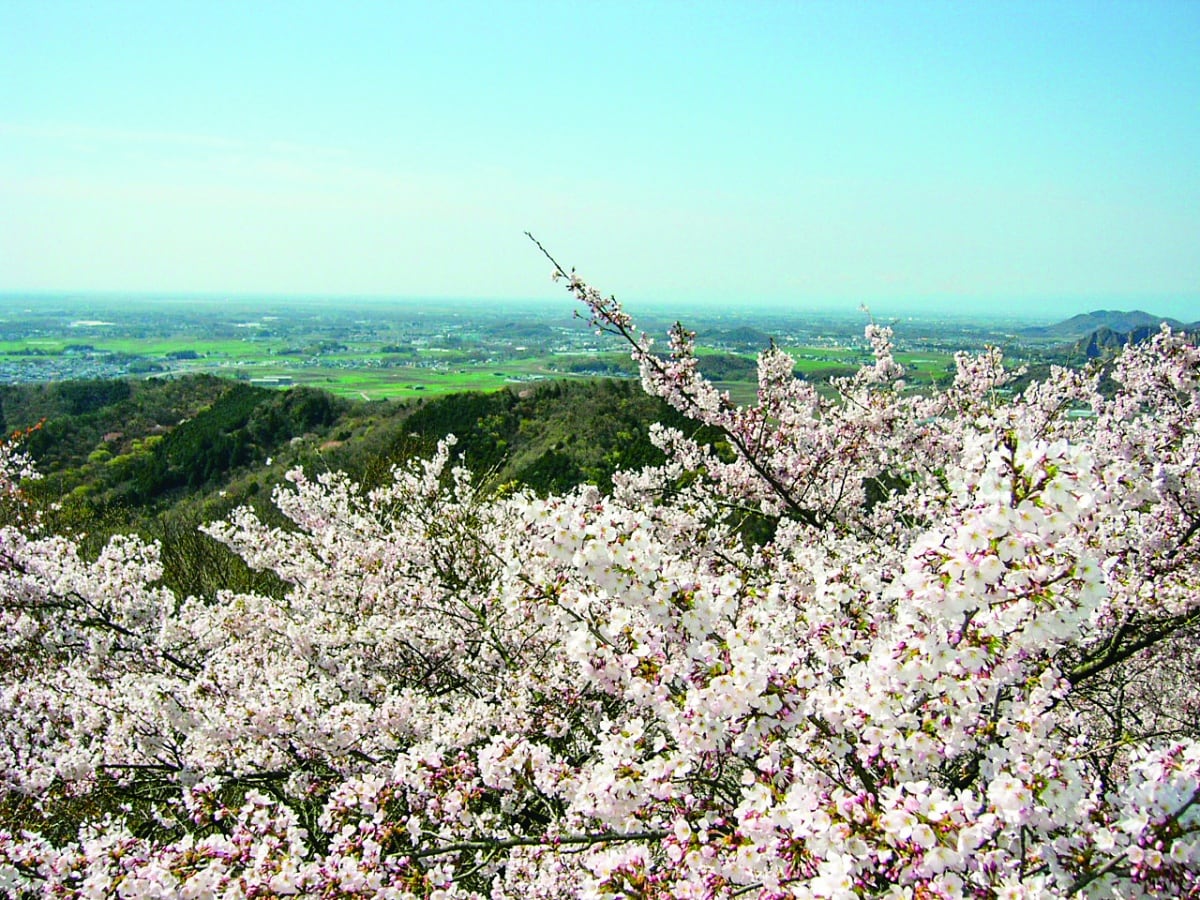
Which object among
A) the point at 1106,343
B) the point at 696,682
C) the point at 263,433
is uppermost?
the point at 1106,343

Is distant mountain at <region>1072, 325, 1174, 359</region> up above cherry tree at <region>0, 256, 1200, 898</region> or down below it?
above

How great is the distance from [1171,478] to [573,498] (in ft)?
15.3

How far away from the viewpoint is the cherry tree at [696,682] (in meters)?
2.42

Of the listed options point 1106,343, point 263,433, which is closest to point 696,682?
point 1106,343

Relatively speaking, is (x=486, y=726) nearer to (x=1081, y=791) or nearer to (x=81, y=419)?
(x=1081, y=791)

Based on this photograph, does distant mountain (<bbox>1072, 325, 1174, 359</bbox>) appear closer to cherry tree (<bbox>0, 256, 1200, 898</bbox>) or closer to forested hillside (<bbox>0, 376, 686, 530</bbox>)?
cherry tree (<bbox>0, 256, 1200, 898</bbox>)

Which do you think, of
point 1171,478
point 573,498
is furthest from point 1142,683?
point 573,498

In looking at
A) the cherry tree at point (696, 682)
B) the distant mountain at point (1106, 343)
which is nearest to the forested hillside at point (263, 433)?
the distant mountain at point (1106, 343)

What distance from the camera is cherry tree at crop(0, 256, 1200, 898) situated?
7.94 feet

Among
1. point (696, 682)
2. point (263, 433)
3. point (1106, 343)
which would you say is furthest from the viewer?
point (263, 433)

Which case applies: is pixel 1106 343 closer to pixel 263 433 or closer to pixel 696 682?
pixel 696 682

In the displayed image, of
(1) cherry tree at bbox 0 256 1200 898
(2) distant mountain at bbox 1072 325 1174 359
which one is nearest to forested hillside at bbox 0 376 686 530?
(2) distant mountain at bbox 1072 325 1174 359

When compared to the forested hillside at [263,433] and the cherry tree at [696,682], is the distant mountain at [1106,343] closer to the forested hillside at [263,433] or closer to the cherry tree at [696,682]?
the cherry tree at [696,682]

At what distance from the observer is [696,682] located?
3.07m
